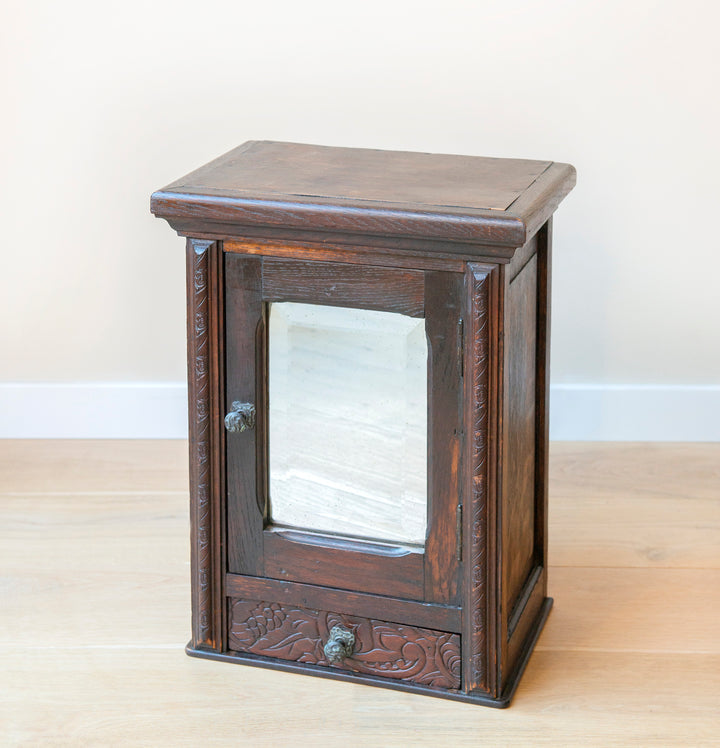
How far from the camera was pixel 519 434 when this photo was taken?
4.67 feet

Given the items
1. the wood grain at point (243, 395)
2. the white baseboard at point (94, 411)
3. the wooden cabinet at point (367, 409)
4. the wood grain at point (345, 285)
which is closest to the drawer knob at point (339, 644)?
the wooden cabinet at point (367, 409)

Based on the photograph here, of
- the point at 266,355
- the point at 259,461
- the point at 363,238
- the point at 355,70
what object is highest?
the point at 355,70

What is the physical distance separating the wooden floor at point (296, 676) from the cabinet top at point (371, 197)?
1.70ft

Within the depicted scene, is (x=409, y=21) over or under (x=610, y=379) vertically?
over

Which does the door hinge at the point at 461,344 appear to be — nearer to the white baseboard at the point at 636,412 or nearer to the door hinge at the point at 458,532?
the door hinge at the point at 458,532

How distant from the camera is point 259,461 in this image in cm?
140

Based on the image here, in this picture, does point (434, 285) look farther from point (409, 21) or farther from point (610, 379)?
point (610, 379)

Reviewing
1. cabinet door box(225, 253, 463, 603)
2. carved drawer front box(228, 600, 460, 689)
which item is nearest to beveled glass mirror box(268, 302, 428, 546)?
cabinet door box(225, 253, 463, 603)

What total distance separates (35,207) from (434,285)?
3.28ft

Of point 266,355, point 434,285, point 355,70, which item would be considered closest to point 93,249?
point 355,70

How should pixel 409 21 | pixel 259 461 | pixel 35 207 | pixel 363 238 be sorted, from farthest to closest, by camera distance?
pixel 35 207 → pixel 409 21 → pixel 259 461 → pixel 363 238

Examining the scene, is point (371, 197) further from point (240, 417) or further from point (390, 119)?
point (390, 119)

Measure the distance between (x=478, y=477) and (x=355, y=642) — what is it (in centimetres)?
26

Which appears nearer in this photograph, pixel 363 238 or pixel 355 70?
pixel 363 238
